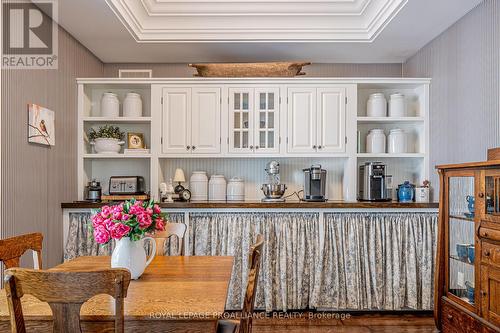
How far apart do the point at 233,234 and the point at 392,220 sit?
1.48 metres

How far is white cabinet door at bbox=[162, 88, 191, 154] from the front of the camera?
12.3 feet

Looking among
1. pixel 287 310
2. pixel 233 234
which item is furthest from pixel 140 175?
pixel 287 310

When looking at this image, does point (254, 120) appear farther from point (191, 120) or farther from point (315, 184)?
point (315, 184)

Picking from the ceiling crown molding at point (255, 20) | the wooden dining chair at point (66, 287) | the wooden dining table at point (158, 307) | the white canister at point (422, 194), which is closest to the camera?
the wooden dining chair at point (66, 287)

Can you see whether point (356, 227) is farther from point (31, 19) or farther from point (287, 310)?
point (31, 19)

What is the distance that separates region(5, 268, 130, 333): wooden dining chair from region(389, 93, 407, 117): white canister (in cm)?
342

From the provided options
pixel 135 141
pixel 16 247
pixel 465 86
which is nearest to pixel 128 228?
pixel 16 247

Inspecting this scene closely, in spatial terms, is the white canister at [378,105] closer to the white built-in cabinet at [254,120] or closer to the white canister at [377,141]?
the white canister at [377,141]

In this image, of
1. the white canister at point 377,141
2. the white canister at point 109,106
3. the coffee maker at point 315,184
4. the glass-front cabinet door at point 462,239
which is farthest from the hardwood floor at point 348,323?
the white canister at point 109,106

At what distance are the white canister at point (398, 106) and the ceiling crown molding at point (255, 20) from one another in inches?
27.9

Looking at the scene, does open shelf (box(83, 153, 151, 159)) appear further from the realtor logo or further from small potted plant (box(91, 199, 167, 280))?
small potted plant (box(91, 199, 167, 280))

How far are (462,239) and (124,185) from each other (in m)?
3.06

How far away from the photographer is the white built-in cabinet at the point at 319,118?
147 inches

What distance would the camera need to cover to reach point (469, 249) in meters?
2.46
